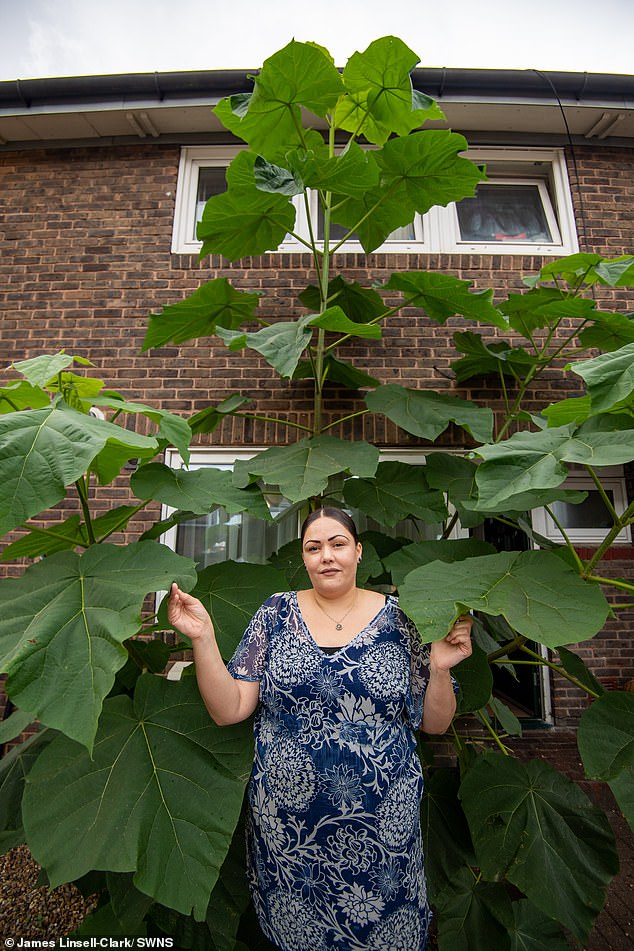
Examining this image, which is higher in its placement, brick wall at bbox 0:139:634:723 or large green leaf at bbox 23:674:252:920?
brick wall at bbox 0:139:634:723

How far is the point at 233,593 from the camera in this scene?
5.80 ft

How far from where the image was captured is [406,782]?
1322mm

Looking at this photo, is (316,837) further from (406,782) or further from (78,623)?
(78,623)

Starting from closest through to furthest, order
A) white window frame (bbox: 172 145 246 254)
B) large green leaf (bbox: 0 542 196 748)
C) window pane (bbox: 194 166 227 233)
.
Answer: large green leaf (bbox: 0 542 196 748) → white window frame (bbox: 172 145 246 254) → window pane (bbox: 194 166 227 233)

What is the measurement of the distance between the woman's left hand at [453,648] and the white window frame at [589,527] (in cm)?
222

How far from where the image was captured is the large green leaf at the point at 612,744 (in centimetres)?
144

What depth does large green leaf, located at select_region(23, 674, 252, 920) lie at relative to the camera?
1290mm

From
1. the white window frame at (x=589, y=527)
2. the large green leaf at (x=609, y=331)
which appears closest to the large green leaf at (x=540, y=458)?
the large green leaf at (x=609, y=331)

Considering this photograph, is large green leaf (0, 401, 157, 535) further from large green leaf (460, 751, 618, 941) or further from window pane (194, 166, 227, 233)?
window pane (194, 166, 227, 233)

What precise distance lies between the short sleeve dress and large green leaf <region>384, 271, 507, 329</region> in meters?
1.45

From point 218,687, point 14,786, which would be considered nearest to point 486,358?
point 218,687

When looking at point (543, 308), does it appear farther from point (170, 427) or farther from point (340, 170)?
point (170, 427)

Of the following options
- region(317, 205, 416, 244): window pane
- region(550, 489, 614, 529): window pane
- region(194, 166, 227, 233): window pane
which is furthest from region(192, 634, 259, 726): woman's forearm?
region(194, 166, 227, 233): window pane

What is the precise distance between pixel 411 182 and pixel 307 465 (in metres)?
1.29
